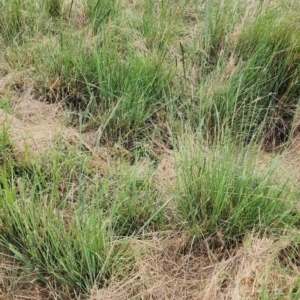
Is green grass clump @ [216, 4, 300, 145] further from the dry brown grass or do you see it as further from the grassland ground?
the dry brown grass

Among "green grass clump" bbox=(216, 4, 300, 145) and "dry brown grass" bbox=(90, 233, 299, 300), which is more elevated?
"green grass clump" bbox=(216, 4, 300, 145)

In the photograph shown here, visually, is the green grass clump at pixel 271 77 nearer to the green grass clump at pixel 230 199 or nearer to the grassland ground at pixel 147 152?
the grassland ground at pixel 147 152

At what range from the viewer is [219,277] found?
1.62 metres

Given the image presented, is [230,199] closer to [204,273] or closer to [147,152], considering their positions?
[204,273]

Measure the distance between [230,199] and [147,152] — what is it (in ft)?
1.83

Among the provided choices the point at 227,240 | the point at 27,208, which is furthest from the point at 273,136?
the point at 27,208

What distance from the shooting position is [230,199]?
1.71 m

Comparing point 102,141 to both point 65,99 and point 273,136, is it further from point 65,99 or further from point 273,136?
point 273,136

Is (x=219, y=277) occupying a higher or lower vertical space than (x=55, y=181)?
lower

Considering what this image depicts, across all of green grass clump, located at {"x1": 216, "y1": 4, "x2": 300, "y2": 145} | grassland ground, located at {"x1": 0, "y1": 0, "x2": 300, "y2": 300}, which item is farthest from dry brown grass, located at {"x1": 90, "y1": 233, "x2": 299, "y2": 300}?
green grass clump, located at {"x1": 216, "y1": 4, "x2": 300, "y2": 145}

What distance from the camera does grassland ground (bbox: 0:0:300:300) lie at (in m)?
1.61

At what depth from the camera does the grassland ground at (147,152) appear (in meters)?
1.61

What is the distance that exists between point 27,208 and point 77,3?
162cm

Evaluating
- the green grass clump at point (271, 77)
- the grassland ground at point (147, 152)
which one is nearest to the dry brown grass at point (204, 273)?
the grassland ground at point (147, 152)
